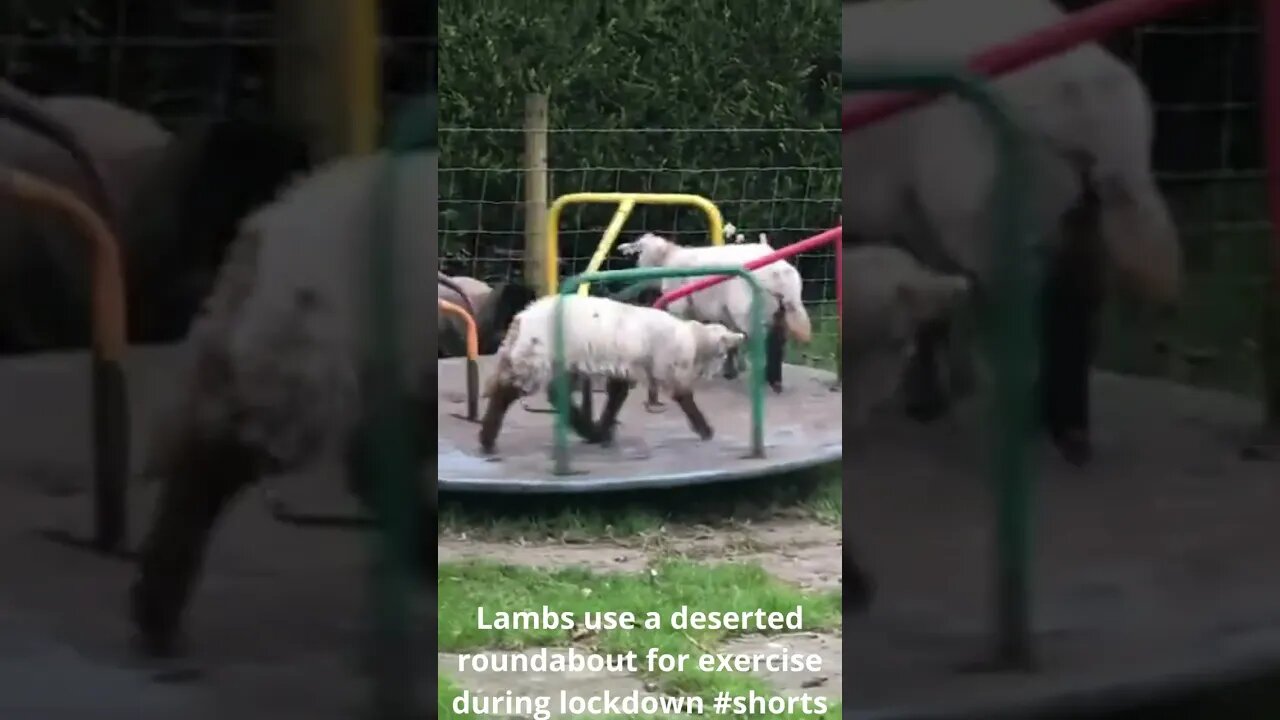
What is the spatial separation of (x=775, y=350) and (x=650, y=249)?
230mm

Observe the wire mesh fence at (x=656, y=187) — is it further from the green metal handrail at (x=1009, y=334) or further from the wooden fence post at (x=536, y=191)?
the green metal handrail at (x=1009, y=334)

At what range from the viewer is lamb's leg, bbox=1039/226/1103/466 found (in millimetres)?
1650

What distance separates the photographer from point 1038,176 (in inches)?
64.5

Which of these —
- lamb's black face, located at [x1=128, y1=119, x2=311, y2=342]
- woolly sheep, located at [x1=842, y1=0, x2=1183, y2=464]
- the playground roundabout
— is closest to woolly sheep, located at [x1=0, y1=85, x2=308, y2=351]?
lamb's black face, located at [x1=128, y1=119, x2=311, y2=342]

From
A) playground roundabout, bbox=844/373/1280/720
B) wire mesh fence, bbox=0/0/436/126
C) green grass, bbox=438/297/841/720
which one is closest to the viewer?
wire mesh fence, bbox=0/0/436/126

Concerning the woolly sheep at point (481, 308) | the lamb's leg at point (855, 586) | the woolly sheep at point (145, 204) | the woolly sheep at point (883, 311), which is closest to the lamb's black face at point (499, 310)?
the woolly sheep at point (481, 308)

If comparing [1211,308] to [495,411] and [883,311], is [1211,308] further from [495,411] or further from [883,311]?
[495,411]

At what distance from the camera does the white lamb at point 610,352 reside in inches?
71.5

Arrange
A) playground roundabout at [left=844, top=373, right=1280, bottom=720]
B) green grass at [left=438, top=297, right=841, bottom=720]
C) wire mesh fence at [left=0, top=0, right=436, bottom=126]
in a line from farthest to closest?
green grass at [left=438, top=297, right=841, bottom=720], playground roundabout at [left=844, top=373, right=1280, bottom=720], wire mesh fence at [left=0, top=0, right=436, bottom=126]

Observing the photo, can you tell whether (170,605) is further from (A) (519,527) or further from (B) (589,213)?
(B) (589,213)

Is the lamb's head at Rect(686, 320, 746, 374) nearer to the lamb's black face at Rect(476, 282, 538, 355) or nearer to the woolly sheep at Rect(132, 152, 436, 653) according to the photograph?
the lamb's black face at Rect(476, 282, 538, 355)

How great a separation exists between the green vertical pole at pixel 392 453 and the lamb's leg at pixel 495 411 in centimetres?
14

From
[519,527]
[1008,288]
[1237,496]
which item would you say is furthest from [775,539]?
[1237,496]

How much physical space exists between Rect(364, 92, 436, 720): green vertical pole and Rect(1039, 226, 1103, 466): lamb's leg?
81 centimetres
